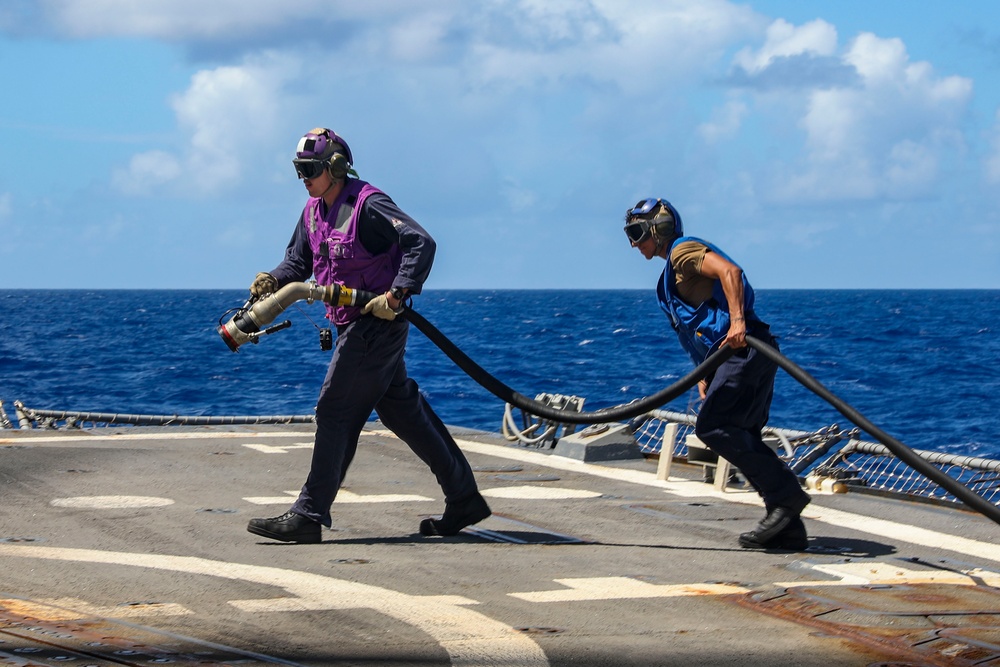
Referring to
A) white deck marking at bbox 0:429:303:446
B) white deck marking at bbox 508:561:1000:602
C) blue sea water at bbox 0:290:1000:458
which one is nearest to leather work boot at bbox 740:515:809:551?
white deck marking at bbox 508:561:1000:602

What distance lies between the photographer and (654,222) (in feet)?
24.6

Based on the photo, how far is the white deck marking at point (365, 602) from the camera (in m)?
5.16

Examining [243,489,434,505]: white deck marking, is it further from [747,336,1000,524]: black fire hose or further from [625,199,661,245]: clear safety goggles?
[747,336,1000,524]: black fire hose

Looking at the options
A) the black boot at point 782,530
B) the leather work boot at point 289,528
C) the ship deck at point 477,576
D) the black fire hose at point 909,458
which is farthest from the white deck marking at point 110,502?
the black fire hose at point 909,458

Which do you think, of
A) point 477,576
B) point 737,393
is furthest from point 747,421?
point 477,576

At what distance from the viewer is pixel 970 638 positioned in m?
5.45

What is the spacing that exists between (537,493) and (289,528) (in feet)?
7.55

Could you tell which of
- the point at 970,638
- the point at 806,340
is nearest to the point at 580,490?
the point at 970,638

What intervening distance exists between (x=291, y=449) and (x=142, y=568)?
4795 millimetres

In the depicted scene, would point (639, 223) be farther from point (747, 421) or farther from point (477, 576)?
point (477, 576)

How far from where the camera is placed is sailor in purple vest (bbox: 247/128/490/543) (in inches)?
292

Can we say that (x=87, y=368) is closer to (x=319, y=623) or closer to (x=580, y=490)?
(x=580, y=490)

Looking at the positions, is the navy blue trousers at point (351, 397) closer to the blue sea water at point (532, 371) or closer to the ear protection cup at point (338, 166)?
the ear protection cup at point (338, 166)

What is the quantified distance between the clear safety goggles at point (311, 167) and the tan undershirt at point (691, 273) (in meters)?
1.76
